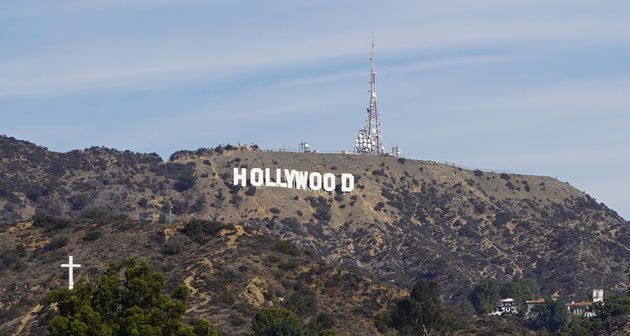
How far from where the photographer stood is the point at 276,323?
10075 cm

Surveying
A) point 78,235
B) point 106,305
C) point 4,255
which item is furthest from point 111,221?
point 106,305

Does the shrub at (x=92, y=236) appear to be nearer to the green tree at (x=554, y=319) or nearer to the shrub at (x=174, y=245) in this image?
the shrub at (x=174, y=245)

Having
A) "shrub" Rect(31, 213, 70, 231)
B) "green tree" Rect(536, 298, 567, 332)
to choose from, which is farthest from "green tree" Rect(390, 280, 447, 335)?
"green tree" Rect(536, 298, 567, 332)

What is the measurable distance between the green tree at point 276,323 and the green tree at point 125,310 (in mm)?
33464

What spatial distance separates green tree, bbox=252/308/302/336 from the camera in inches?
3861

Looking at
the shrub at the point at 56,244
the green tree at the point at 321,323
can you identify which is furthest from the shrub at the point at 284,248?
the green tree at the point at 321,323

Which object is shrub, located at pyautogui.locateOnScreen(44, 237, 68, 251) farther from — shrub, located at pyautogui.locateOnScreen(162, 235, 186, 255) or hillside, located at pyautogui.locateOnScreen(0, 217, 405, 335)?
shrub, located at pyautogui.locateOnScreen(162, 235, 186, 255)

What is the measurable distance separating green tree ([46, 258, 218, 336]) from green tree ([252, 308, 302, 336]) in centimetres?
3346

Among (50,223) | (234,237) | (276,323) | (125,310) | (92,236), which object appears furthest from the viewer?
(50,223)

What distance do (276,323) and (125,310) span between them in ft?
125

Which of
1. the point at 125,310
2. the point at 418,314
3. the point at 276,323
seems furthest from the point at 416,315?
the point at 125,310

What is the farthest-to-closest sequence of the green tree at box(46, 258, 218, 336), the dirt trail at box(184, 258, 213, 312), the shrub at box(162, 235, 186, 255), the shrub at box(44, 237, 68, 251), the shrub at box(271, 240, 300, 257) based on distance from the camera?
the shrub at box(271, 240, 300, 257), the shrub at box(44, 237, 68, 251), the shrub at box(162, 235, 186, 255), the dirt trail at box(184, 258, 213, 312), the green tree at box(46, 258, 218, 336)

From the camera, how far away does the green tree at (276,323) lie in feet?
322

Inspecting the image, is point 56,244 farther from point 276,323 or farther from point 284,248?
point 276,323
